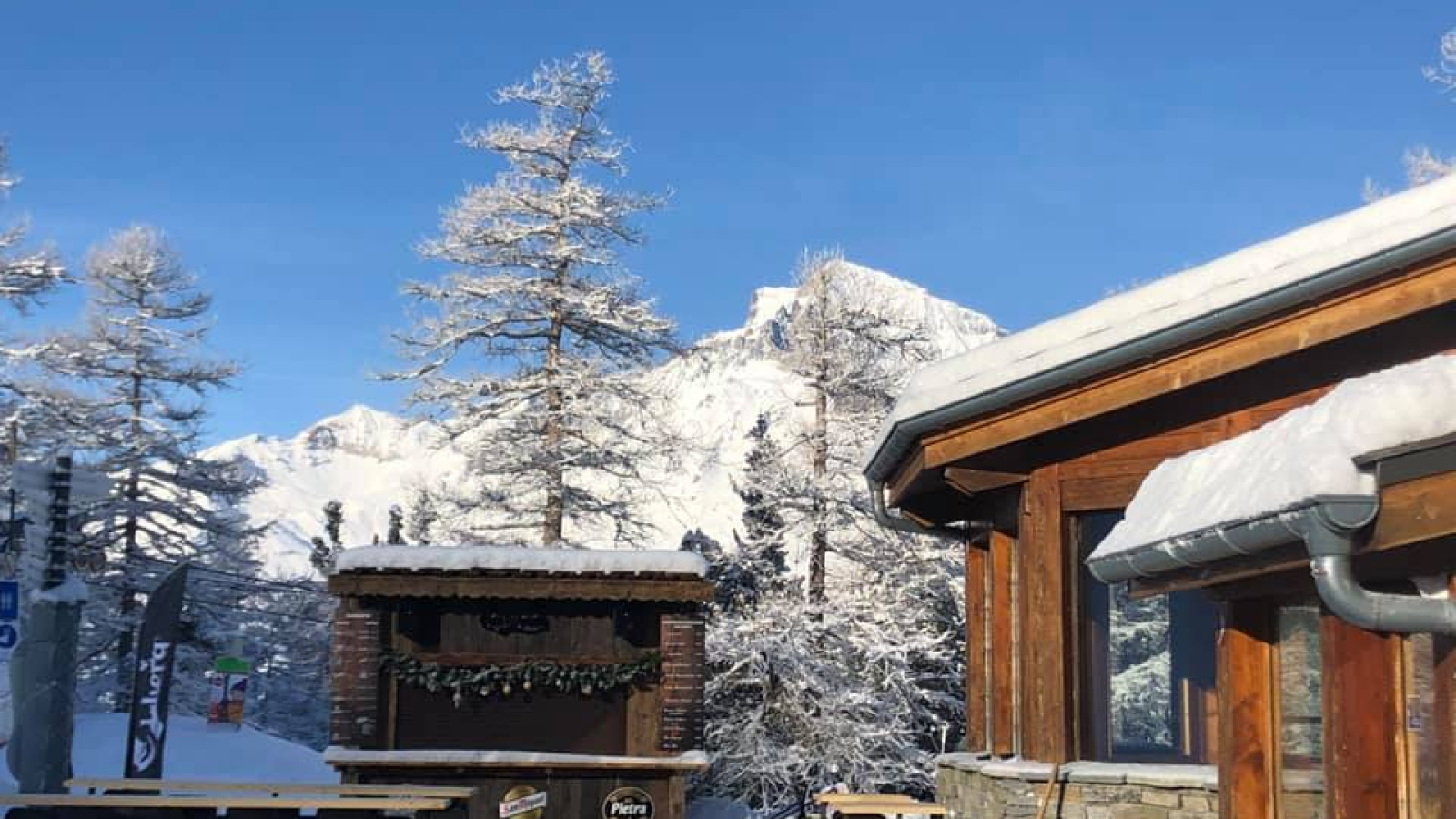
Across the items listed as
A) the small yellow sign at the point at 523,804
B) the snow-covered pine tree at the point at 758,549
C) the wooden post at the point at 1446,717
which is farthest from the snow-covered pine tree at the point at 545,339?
the wooden post at the point at 1446,717

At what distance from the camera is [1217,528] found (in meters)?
5.60

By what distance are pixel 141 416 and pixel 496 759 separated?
900 inches

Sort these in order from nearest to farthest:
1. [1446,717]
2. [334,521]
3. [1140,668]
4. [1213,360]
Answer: [1446,717]
[1213,360]
[1140,668]
[334,521]

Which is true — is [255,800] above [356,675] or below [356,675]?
below

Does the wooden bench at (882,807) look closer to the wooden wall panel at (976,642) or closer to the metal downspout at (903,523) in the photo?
the wooden wall panel at (976,642)

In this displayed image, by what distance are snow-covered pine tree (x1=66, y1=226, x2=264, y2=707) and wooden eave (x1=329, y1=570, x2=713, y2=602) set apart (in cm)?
2035

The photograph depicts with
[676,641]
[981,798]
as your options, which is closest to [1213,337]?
[981,798]

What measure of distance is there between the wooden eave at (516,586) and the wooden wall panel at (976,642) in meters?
3.52

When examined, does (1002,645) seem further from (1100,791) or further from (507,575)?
(507,575)

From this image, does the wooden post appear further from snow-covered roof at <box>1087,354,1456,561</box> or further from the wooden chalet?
snow-covered roof at <box>1087,354,1456,561</box>

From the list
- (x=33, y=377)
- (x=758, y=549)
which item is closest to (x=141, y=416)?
(x=33, y=377)

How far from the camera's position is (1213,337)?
9805mm

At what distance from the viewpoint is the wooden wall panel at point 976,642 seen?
522 inches

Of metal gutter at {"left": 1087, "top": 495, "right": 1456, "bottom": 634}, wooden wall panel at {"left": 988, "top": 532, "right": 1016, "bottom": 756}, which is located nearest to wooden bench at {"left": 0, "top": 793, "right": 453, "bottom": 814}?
wooden wall panel at {"left": 988, "top": 532, "right": 1016, "bottom": 756}
